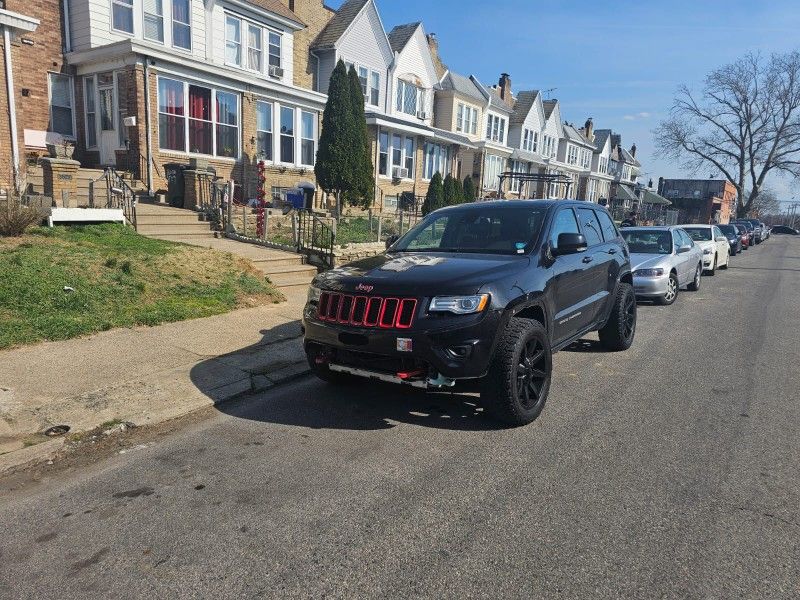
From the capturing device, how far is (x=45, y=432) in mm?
4195

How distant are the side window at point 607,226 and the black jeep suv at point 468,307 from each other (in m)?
1.20

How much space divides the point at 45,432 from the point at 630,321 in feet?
21.1

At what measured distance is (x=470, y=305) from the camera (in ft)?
13.8

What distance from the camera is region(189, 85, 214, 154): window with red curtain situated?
17.0 metres

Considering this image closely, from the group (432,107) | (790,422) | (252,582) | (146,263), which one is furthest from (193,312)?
(432,107)

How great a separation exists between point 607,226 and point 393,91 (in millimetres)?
23097

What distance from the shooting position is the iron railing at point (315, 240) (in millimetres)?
11305

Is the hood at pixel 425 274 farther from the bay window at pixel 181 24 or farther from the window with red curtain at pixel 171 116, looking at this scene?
the bay window at pixel 181 24

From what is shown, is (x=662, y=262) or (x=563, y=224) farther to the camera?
(x=662, y=262)

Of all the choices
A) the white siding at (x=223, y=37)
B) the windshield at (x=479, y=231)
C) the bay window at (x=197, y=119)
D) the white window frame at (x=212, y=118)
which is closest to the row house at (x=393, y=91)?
the white siding at (x=223, y=37)

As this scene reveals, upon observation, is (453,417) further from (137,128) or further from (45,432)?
(137,128)

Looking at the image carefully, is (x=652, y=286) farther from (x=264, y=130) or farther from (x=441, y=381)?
(x=264, y=130)

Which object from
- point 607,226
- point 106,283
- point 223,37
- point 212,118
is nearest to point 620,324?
point 607,226

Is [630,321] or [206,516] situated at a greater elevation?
[630,321]
